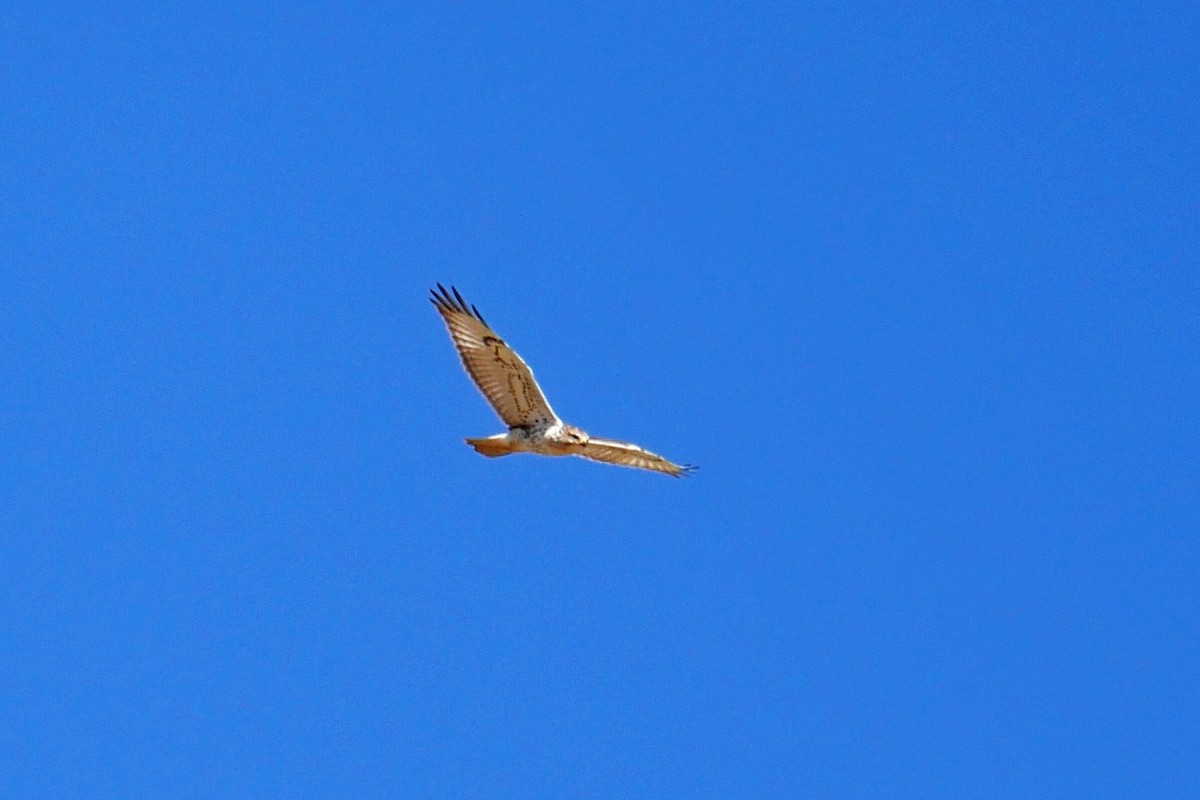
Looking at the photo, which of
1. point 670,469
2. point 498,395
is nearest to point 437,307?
point 498,395

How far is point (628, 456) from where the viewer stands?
68.4 ft

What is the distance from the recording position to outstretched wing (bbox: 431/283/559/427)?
62.4 ft

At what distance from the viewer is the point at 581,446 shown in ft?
64.1

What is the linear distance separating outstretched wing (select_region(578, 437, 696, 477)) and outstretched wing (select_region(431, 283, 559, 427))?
35.4 inches

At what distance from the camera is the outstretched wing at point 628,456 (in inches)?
781

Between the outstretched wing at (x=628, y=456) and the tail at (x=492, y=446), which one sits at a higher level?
the outstretched wing at (x=628, y=456)

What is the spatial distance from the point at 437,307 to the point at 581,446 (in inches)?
93.7

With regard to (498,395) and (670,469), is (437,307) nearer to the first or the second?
(498,395)

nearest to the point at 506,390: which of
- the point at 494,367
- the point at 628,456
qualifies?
the point at 494,367

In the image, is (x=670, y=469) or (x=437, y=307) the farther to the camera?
(x=670, y=469)

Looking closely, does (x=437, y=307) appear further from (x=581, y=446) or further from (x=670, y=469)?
(x=670, y=469)

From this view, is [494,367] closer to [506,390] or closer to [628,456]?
[506,390]

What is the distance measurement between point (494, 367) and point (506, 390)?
0.31 m

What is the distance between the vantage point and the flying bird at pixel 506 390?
19.0 metres
